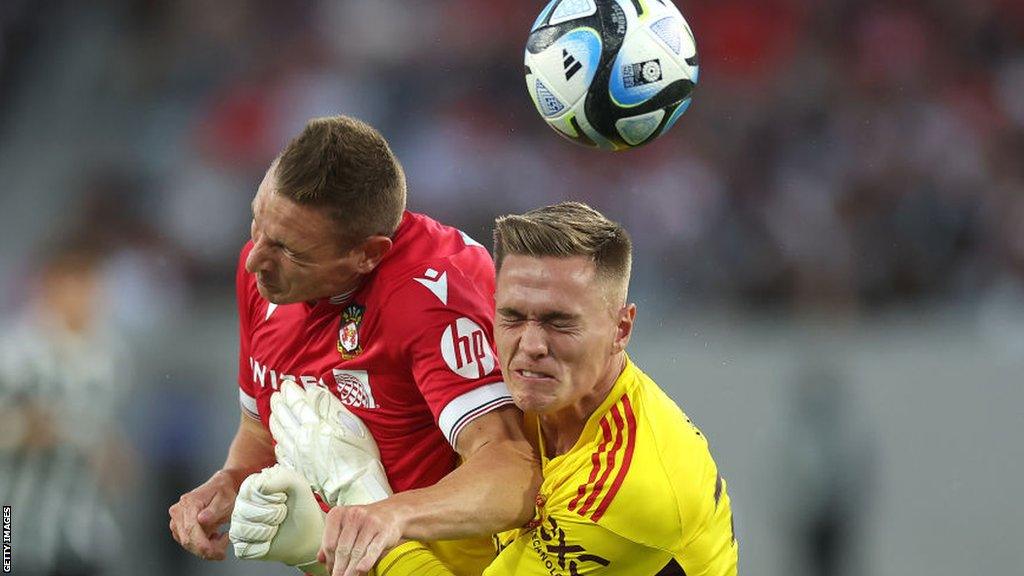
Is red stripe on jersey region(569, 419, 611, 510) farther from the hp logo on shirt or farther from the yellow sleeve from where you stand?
the yellow sleeve

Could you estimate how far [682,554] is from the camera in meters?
3.18

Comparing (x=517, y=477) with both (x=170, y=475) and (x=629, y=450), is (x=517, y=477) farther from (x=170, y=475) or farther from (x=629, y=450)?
(x=170, y=475)

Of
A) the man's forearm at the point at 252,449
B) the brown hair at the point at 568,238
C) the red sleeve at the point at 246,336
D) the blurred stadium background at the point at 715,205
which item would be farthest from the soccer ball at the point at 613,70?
the blurred stadium background at the point at 715,205

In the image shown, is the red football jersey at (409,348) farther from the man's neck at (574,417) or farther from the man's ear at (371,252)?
the man's neck at (574,417)

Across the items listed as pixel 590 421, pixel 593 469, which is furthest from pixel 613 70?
pixel 593 469

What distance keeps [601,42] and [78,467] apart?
421 centimetres

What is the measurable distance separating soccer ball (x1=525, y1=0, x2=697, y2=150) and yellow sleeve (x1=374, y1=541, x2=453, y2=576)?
124 centimetres

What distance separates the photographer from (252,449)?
12.8ft

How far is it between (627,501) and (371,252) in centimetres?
87

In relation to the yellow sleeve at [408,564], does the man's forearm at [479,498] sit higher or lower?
higher

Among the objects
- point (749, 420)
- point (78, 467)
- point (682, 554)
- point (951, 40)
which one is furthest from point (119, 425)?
point (951, 40)

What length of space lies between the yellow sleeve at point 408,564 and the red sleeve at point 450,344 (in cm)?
33

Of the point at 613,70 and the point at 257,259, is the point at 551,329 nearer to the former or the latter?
the point at 257,259

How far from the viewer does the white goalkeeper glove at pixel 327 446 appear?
3260 millimetres
